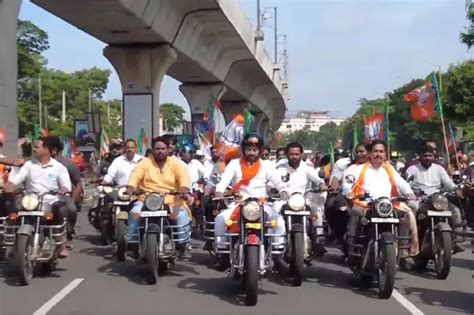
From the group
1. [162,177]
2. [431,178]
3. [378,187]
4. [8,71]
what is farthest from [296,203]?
[8,71]

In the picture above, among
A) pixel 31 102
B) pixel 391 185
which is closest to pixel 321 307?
pixel 391 185

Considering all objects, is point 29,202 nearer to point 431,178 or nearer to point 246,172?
point 246,172

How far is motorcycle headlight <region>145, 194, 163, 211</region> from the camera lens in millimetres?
8781

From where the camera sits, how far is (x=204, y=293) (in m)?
8.20

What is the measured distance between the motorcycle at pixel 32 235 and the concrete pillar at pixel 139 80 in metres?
15.1

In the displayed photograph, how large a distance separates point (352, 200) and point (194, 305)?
7.43 feet

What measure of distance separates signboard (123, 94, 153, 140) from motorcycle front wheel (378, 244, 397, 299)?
16771 mm

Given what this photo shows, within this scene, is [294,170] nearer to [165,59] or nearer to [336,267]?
[336,267]

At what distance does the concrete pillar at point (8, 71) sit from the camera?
14375 millimetres

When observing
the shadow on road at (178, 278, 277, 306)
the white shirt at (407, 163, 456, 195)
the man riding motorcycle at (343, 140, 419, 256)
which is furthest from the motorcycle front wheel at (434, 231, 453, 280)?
the shadow on road at (178, 278, 277, 306)

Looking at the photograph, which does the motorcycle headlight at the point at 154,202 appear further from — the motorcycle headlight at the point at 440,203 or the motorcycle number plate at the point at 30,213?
the motorcycle headlight at the point at 440,203

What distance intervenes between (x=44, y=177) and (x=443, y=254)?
474 centimetres

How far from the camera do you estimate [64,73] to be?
→ 75.1m

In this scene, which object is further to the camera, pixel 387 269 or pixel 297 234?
pixel 297 234
